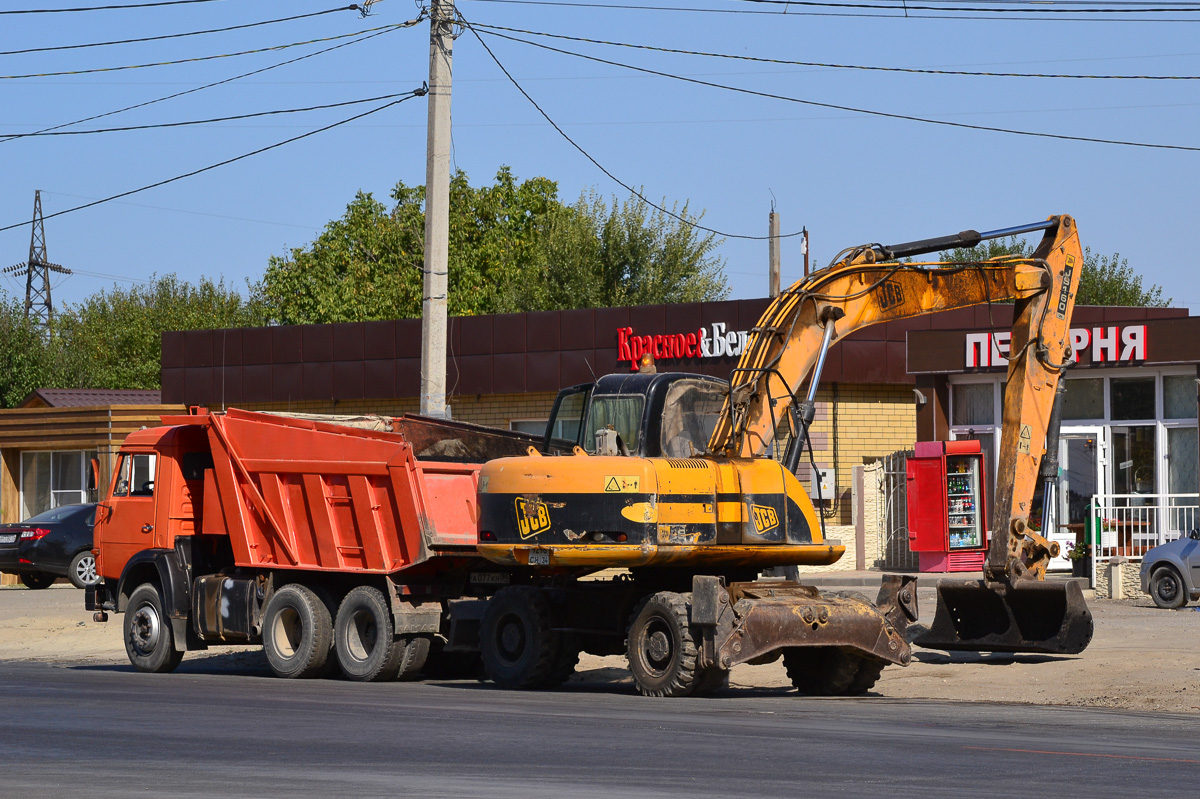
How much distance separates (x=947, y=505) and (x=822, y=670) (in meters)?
13.7

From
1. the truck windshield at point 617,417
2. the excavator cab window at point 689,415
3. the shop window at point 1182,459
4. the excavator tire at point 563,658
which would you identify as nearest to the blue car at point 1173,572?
the shop window at point 1182,459

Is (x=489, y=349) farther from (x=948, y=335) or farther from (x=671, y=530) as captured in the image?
(x=671, y=530)

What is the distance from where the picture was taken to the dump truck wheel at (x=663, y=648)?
1373 centimetres

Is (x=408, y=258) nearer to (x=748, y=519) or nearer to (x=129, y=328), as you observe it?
(x=129, y=328)

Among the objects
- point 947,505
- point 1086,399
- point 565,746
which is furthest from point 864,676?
point 1086,399

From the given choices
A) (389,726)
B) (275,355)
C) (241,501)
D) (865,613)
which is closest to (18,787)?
(389,726)

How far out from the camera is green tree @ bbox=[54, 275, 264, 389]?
241ft

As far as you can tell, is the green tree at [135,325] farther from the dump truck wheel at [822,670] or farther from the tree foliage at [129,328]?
the dump truck wheel at [822,670]

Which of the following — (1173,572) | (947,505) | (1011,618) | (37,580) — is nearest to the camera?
(1011,618)

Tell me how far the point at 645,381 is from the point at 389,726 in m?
4.86

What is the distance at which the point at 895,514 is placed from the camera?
31.6 m

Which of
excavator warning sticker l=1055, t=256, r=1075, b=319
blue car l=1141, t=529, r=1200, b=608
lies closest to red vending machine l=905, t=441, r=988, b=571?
blue car l=1141, t=529, r=1200, b=608

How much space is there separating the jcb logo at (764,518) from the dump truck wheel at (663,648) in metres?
1.01

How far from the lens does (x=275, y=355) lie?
3844cm
